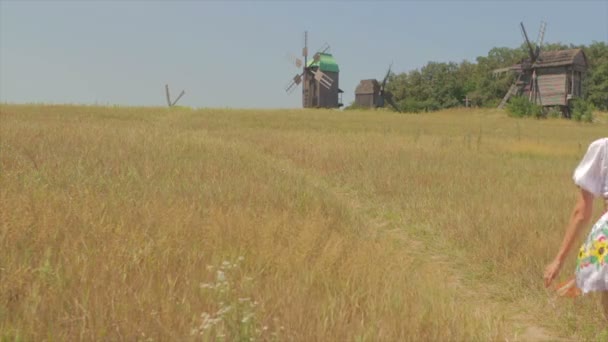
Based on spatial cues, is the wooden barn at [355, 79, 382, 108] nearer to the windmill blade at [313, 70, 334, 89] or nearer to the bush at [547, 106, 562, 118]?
the windmill blade at [313, 70, 334, 89]

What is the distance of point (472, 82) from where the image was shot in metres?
78.9

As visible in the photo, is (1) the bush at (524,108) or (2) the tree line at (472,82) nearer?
(1) the bush at (524,108)

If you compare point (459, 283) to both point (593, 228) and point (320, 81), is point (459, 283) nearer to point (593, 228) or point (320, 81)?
point (593, 228)

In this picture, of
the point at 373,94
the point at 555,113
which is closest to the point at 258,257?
the point at 555,113

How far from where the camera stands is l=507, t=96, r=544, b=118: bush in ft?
150

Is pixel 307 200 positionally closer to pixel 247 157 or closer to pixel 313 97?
pixel 247 157

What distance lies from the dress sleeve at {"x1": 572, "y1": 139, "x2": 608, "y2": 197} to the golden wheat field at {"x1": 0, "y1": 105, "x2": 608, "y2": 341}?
102 centimetres

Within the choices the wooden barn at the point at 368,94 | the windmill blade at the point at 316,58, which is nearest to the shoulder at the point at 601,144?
the windmill blade at the point at 316,58

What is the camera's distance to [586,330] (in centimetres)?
345

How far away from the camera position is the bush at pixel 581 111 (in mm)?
41750

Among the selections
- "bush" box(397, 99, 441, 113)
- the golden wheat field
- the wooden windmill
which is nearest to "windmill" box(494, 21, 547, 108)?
the wooden windmill

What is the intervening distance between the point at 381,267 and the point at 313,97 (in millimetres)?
63492

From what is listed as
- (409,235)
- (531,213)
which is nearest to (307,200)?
(409,235)

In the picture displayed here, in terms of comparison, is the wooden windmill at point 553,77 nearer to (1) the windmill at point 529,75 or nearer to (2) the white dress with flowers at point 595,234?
(1) the windmill at point 529,75
